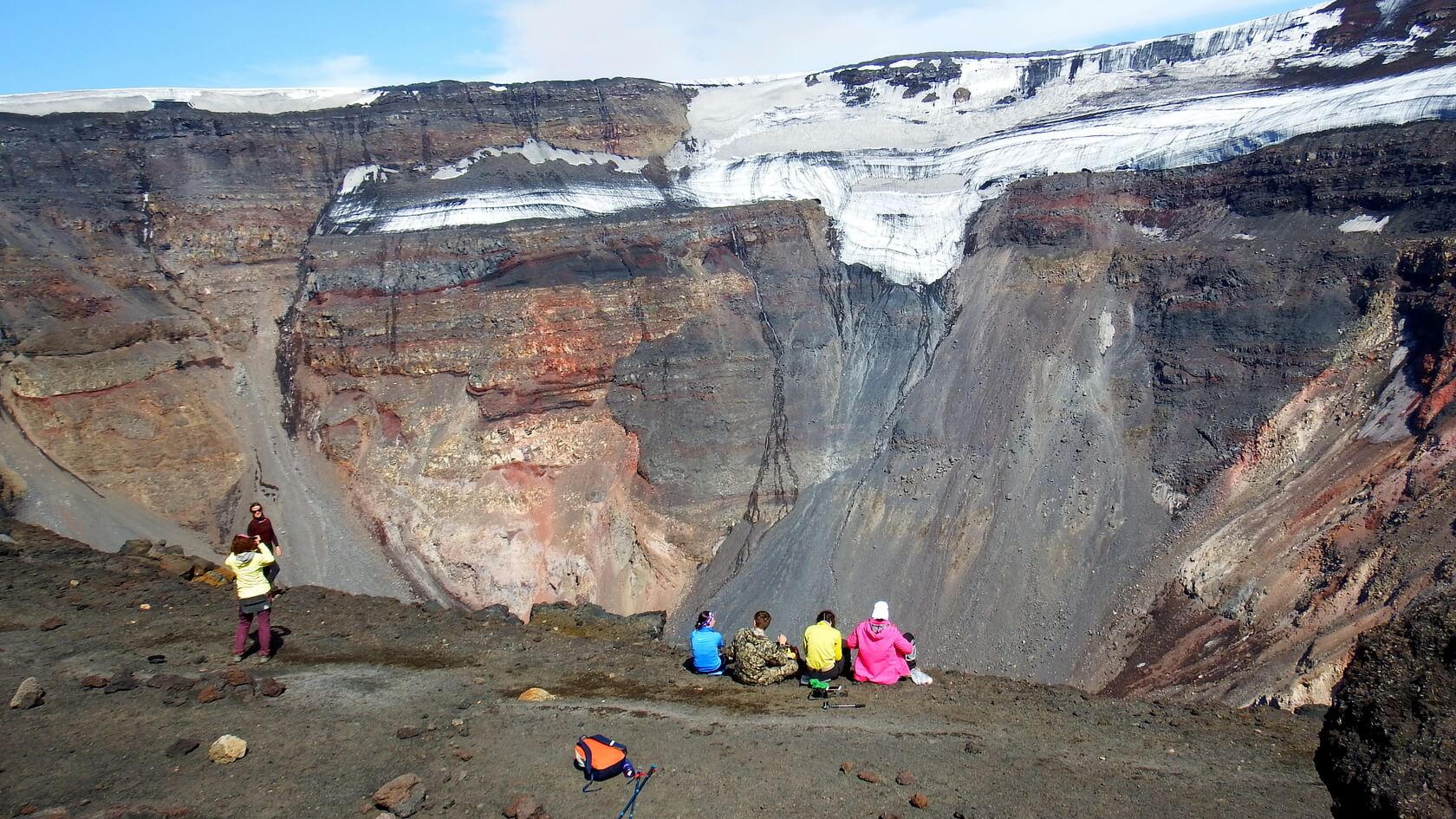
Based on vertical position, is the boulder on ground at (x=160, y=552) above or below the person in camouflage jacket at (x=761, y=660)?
above

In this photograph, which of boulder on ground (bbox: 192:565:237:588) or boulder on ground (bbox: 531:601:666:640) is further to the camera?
boulder on ground (bbox: 531:601:666:640)

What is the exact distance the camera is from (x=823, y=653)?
37.1ft

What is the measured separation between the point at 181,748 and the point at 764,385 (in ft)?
77.6

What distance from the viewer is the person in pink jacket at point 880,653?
11383 millimetres

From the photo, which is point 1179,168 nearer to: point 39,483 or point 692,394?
point 692,394

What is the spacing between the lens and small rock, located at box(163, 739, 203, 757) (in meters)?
8.23

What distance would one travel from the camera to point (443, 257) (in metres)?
30.8

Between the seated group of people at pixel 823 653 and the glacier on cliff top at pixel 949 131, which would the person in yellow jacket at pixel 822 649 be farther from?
the glacier on cliff top at pixel 949 131

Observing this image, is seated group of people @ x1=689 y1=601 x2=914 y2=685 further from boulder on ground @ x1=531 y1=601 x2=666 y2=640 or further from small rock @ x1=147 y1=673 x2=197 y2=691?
small rock @ x1=147 y1=673 x2=197 y2=691

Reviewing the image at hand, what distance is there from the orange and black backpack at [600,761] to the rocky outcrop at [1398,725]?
17.9ft

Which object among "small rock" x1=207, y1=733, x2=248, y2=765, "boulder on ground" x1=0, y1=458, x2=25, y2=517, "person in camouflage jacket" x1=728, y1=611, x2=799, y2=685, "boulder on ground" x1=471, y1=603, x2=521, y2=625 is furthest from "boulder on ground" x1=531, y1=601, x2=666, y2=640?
"boulder on ground" x1=0, y1=458, x2=25, y2=517

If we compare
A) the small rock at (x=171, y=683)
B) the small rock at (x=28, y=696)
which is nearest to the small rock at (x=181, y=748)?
the small rock at (x=171, y=683)

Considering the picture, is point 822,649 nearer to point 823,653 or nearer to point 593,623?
point 823,653

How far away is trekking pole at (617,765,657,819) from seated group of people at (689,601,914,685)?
9.80 ft
